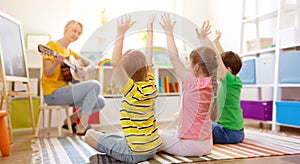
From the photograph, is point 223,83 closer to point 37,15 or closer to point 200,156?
point 200,156

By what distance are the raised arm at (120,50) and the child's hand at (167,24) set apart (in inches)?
4.5

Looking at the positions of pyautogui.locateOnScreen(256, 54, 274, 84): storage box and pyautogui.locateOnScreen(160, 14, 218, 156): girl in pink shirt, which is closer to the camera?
pyautogui.locateOnScreen(160, 14, 218, 156): girl in pink shirt

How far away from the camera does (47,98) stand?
2.25 m

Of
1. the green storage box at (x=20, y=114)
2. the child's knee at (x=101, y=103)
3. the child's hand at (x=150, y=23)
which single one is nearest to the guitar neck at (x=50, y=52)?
the child's knee at (x=101, y=103)

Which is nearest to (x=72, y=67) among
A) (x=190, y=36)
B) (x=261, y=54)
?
(x=190, y=36)

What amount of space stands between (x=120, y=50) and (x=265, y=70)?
1843mm

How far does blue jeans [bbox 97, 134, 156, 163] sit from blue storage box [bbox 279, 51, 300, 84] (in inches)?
55.6

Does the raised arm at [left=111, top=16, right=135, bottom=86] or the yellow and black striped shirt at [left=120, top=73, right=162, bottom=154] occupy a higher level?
the raised arm at [left=111, top=16, right=135, bottom=86]

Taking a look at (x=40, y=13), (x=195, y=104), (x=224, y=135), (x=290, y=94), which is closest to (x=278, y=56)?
(x=290, y=94)

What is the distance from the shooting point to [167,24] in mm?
1138

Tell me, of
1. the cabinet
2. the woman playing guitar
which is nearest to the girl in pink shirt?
the woman playing guitar

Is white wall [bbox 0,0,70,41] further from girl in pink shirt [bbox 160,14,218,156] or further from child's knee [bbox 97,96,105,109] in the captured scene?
girl in pink shirt [bbox 160,14,218,156]

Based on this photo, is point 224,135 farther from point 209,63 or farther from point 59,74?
point 59,74

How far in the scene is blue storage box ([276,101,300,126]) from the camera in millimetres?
2205
